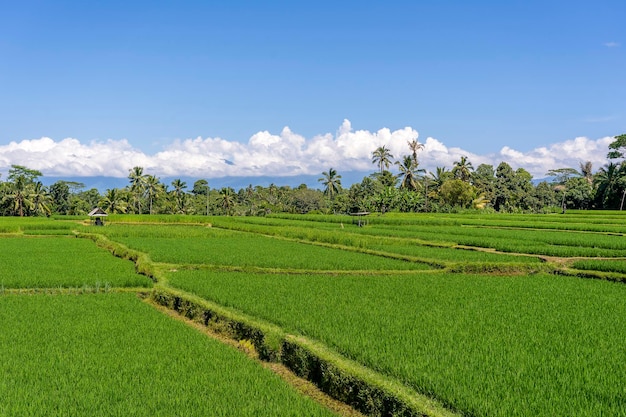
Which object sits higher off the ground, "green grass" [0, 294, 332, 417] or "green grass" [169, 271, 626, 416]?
"green grass" [169, 271, 626, 416]

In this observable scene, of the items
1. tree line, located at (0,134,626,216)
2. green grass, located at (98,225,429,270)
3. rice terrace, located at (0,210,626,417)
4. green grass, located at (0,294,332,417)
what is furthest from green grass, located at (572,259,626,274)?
tree line, located at (0,134,626,216)

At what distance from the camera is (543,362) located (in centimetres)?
681

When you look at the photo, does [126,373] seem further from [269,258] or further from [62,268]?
[269,258]

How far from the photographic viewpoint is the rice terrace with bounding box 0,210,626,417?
5.82 metres

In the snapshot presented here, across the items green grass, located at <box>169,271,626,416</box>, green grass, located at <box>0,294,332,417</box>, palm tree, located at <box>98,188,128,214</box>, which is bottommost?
green grass, located at <box>0,294,332,417</box>

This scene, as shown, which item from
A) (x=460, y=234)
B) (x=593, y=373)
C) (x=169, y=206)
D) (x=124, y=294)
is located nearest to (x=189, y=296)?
(x=124, y=294)

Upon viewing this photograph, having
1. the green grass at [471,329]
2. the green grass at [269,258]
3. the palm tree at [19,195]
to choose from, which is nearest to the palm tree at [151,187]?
the palm tree at [19,195]

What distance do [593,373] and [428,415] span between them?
101 inches

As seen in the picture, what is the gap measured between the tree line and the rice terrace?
4271cm

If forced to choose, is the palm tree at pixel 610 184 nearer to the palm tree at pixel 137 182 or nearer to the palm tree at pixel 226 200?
the palm tree at pixel 226 200

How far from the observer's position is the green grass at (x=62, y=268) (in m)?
13.9

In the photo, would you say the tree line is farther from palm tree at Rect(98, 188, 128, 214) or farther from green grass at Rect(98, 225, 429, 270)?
green grass at Rect(98, 225, 429, 270)

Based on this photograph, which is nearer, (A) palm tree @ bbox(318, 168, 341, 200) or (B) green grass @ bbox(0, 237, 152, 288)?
(B) green grass @ bbox(0, 237, 152, 288)

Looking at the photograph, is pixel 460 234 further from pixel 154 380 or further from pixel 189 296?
pixel 154 380
